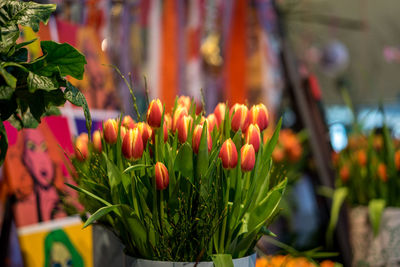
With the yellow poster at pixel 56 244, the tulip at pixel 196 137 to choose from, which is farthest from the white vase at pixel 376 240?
the tulip at pixel 196 137

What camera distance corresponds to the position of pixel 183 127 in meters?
0.55

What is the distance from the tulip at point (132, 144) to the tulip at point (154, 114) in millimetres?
24

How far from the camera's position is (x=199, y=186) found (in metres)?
0.52

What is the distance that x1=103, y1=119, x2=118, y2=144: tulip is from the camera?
1.88ft

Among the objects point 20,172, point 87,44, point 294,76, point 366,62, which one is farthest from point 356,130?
point 366,62

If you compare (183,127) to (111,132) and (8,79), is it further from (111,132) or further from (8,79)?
(8,79)

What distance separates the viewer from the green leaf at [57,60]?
1.65 feet

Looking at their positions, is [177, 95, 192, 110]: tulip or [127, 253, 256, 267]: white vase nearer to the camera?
[127, 253, 256, 267]: white vase

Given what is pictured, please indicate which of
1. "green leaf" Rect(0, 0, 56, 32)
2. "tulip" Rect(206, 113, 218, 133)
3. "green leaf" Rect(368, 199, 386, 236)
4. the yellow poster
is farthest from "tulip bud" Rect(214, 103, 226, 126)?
"green leaf" Rect(368, 199, 386, 236)

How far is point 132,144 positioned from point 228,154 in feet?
0.34

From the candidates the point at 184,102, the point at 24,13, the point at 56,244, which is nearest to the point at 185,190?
the point at 184,102

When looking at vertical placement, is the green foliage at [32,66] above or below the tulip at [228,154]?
above

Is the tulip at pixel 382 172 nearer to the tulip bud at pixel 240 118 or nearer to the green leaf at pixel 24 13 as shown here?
the tulip bud at pixel 240 118

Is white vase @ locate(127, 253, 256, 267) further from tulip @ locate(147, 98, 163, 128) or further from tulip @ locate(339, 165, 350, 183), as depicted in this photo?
tulip @ locate(339, 165, 350, 183)
